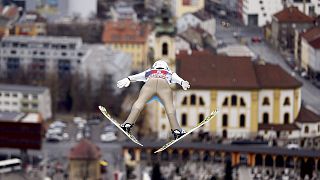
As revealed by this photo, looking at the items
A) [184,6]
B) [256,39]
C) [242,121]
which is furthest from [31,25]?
[242,121]

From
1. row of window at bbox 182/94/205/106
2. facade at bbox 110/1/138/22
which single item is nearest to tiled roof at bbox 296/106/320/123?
row of window at bbox 182/94/205/106

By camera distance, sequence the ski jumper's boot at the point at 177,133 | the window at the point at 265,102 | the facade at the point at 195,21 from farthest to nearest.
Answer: the facade at the point at 195,21 → the window at the point at 265,102 → the ski jumper's boot at the point at 177,133

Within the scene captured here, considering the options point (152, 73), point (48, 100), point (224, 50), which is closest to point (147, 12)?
point (224, 50)

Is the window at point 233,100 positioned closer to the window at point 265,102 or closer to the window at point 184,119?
the window at point 265,102

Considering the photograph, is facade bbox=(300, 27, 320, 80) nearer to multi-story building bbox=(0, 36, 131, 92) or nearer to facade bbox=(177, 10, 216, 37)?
facade bbox=(177, 10, 216, 37)

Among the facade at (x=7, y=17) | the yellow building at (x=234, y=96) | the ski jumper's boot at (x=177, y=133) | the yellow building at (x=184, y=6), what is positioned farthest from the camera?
the facade at (x=7, y=17)

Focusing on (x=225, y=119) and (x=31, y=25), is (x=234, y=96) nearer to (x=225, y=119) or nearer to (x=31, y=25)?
(x=225, y=119)

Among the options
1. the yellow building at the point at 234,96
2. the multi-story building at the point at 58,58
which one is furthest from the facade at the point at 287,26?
the yellow building at the point at 234,96
